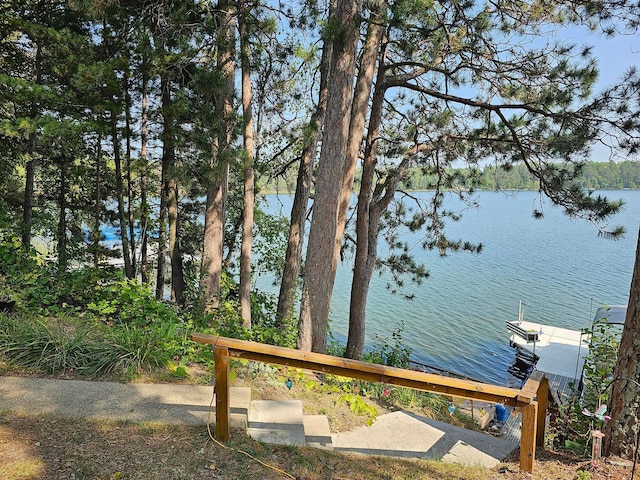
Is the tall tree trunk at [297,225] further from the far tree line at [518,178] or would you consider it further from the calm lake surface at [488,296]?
the calm lake surface at [488,296]

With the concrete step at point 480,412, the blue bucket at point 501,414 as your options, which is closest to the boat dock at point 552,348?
the blue bucket at point 501,414

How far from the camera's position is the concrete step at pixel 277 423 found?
298cm

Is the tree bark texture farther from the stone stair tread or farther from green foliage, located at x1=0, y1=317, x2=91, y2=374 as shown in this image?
the stone stair tread

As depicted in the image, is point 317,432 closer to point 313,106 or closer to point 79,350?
point 79,350

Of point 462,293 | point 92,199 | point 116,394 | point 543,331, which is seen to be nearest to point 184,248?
point 92,199

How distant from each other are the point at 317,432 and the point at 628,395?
239 centimetres

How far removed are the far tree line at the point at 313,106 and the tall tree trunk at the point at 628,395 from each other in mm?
3476

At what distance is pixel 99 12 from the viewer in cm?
612

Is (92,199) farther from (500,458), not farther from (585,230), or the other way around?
(585,230)

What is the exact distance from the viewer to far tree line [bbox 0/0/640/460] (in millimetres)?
5977

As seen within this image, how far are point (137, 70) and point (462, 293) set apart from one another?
17.5 meters

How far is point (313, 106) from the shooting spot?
9.84 metres


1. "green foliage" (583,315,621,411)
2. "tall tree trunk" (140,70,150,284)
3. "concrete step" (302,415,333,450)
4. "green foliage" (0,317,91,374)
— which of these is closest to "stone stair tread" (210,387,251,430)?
"concrete step" (302,415,333,450)

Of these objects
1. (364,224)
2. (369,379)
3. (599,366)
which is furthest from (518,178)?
(369,379)
